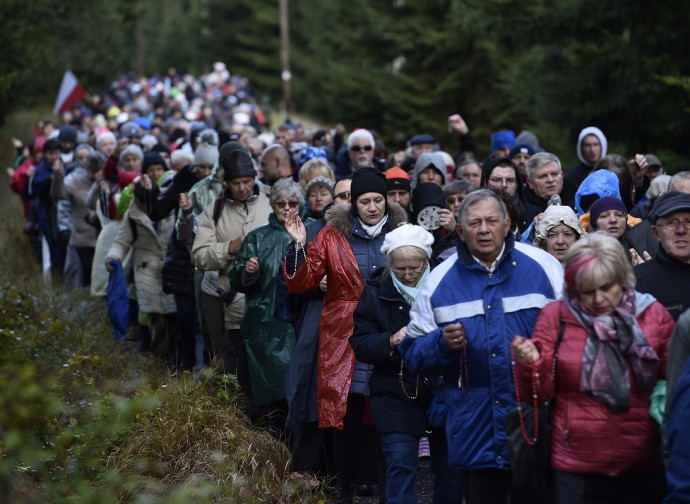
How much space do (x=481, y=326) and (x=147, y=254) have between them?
6703 millimetres

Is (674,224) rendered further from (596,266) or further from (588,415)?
(588,415)

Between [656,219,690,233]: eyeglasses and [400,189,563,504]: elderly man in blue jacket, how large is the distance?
649 millimetres

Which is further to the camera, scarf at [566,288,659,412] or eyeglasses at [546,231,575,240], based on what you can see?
eyeglasses at [546,231,575,240]

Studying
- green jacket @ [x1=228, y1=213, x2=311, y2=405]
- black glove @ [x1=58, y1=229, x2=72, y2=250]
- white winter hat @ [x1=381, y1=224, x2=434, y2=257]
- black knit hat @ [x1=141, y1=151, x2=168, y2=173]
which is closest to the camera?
A: white winter hat @ [x1=381, y1=224, x2=434, y2=257]

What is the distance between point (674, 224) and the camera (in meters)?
5.73

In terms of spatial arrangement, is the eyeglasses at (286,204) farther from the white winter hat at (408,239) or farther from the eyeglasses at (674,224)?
the eyeglasses at (674,224)

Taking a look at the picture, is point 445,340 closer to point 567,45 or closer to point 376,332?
point 376,332

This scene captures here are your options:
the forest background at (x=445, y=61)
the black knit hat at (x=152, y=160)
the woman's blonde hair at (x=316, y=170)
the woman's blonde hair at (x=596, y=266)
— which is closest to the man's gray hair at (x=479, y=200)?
the woman's blonde hair at (x=596, y=266)

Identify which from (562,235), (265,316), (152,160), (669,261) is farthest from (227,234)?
(669,261)

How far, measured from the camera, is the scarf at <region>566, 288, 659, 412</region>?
4852mm

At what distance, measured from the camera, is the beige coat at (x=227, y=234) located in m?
9.10

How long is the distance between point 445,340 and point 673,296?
125cm

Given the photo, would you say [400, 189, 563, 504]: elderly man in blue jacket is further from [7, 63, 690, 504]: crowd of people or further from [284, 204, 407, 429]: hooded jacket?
[284, 204, 407, 429]: hooded jacket

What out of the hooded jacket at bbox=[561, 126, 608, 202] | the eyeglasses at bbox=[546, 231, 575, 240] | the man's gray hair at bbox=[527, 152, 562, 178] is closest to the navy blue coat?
the eyeglasses at bbox=[546, 231, 575, 240]
